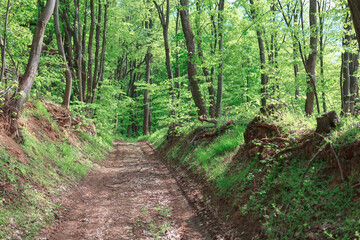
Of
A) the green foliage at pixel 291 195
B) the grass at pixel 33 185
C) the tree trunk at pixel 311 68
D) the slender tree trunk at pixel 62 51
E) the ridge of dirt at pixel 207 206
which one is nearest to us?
the green foliage at pixel 291 195

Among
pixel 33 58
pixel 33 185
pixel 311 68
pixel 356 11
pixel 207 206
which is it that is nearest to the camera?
pixel 356 11

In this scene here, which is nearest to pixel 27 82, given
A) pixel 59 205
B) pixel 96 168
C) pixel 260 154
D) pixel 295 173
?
pixel 59 205

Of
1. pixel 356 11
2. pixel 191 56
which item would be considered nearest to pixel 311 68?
pixel 191 56

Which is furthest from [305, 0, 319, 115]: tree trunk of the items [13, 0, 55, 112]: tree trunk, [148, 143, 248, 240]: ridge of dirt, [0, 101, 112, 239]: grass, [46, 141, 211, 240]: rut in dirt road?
[13, 0, 55, 112]: tree trunk

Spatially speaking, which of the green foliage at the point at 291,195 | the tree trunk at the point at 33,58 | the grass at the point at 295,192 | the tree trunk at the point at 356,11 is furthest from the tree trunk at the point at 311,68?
the tree trunk at the point at 33,58

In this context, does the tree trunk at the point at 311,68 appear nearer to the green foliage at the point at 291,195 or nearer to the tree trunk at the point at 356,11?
the green foliage at the point at 291,195

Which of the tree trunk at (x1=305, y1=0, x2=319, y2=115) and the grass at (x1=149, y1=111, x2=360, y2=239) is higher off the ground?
the tree trunk at (x1=305, y1=0, x2=319, y2=115)

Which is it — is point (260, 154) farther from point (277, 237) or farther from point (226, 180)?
point (277, 237)

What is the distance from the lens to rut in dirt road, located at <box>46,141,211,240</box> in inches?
165

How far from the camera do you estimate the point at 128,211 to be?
5.22 meters

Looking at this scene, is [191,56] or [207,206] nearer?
[207,206]

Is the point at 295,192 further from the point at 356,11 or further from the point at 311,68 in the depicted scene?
the point at 311,68

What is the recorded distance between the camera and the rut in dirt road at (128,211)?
4.18 meters

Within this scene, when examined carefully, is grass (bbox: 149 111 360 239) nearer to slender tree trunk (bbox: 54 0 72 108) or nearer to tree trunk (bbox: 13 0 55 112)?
tree trunk (bbox: 13 0 55 112)
